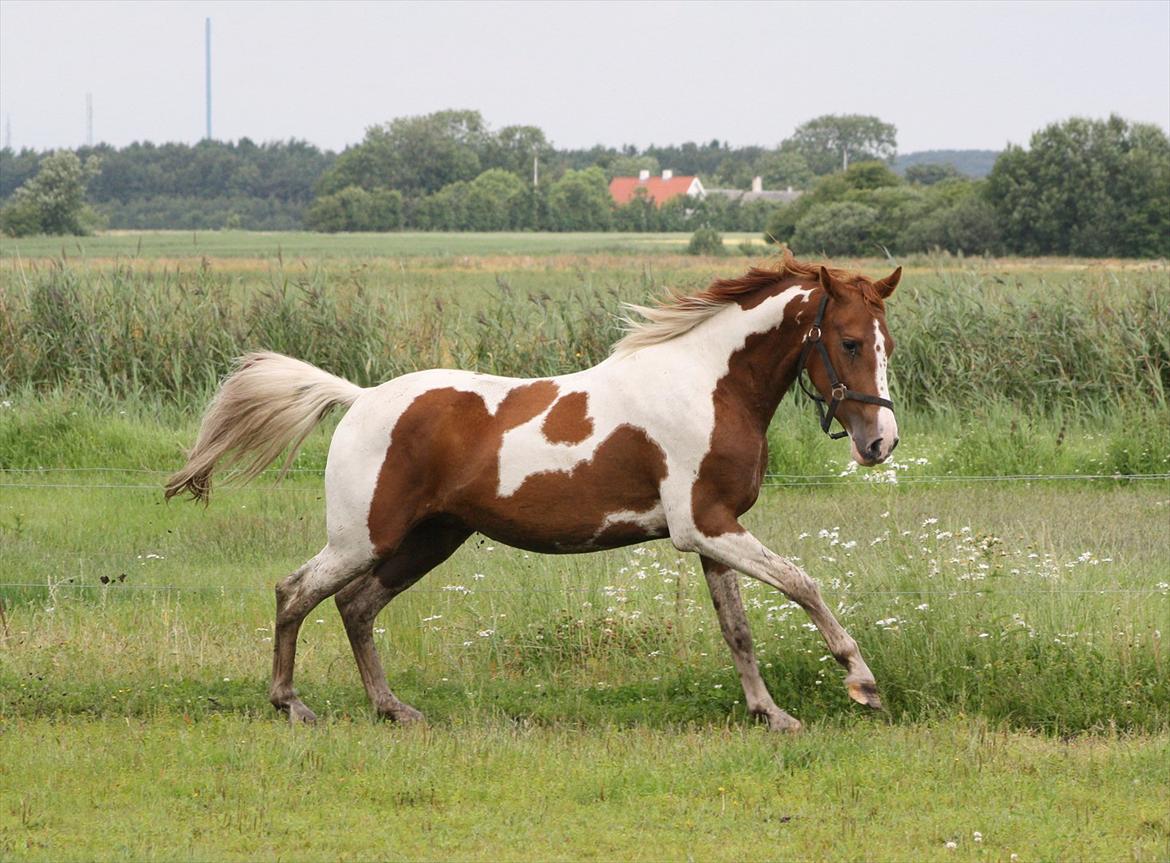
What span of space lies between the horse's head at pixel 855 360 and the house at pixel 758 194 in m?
89.7

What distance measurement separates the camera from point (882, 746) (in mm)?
5930

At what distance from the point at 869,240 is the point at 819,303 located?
54.8 meters

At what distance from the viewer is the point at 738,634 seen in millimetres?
6527

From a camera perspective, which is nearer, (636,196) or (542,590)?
(542,590)

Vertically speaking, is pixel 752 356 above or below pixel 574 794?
above

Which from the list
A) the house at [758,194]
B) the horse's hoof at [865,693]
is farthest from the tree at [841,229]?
the horse's hoof at [865,693]

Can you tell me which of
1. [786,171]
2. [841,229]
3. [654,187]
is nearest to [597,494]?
[841,229]

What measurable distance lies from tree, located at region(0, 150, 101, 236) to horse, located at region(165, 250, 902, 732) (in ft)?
221

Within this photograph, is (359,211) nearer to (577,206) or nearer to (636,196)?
(577,206)

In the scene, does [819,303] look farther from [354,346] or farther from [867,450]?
[354,346]

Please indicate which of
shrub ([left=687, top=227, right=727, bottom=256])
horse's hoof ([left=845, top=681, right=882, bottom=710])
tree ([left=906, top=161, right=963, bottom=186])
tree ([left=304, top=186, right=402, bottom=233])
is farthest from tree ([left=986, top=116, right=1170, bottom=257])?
horse's hoof ([left=845, top=681, right=882, bottom=710])

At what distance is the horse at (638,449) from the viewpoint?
20.4ft

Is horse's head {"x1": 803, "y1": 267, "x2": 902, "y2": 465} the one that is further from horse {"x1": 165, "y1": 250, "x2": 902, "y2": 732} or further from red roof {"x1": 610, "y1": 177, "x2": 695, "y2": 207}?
red roof {"x1": 610, "y1": 177, "x2": 695, "y2": 207}

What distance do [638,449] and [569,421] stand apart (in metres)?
0.35
